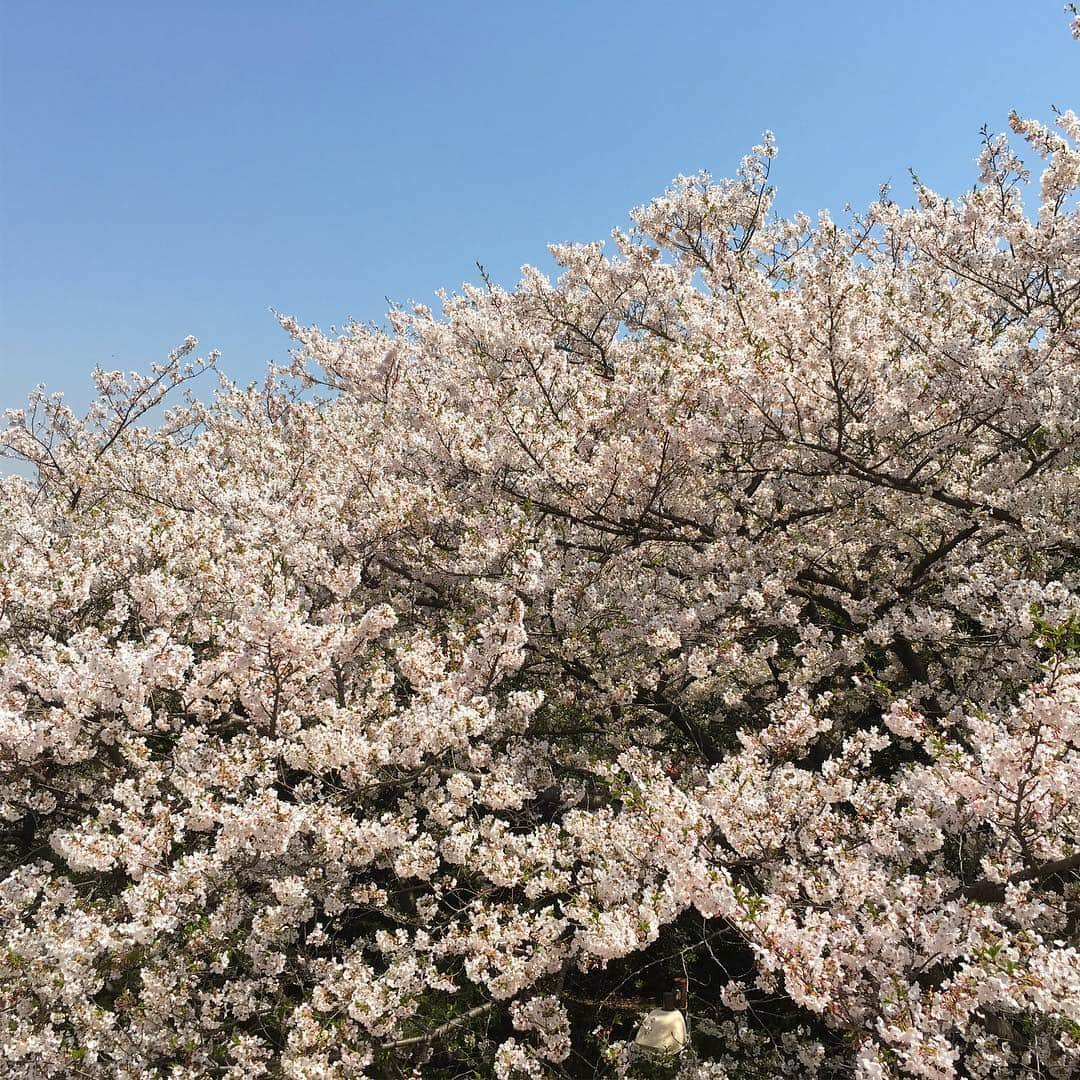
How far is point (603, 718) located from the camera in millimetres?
7566

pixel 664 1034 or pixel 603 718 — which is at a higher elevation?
pixel 603 718

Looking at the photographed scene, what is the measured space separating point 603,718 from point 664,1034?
3.00m

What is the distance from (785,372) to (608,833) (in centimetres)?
408

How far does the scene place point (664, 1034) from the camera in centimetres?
516

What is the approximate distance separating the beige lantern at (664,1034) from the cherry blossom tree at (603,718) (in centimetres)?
15

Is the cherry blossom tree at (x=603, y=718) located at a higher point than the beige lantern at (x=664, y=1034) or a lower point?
higher

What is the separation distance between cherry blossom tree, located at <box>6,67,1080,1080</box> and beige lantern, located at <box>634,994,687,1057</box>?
146 mm

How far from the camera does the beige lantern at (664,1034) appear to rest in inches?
202

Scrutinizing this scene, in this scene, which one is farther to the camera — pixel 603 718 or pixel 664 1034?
pixel 603 718

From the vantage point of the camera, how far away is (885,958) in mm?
3900

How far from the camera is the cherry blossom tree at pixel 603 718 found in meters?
4.14

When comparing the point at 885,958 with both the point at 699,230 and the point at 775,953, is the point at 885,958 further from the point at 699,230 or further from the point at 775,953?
the point at 699,230

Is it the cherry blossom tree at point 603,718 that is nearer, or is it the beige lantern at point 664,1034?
the cherry blossom tree at point 603,718

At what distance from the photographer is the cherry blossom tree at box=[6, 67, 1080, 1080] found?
4.14 m
